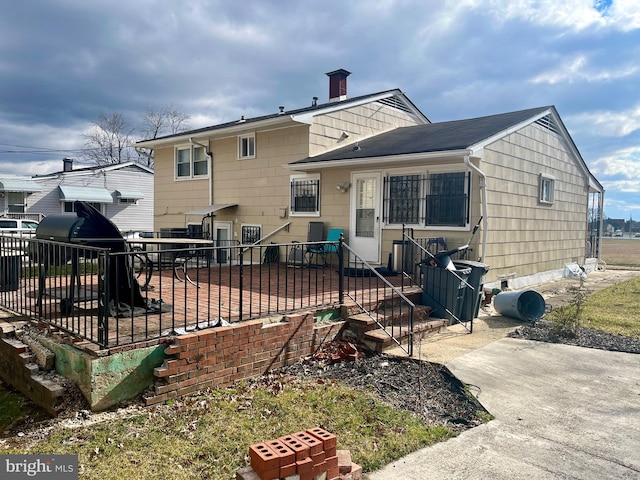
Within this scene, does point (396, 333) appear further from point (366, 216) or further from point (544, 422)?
point (366, 216)

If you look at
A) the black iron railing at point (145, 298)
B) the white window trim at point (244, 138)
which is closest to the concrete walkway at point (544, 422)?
the black iron railing at point (145, 298)

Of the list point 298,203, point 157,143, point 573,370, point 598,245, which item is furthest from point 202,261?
point 598,245

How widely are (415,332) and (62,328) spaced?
4.15 metres

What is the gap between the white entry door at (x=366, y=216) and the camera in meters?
9.59

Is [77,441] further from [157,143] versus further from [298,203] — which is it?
[157,143]

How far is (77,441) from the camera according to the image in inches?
123

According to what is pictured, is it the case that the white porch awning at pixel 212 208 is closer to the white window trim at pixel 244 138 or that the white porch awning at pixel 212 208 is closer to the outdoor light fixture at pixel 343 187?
the white window trim at pixel 244 138

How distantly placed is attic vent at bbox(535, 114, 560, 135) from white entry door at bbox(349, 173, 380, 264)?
180 inches

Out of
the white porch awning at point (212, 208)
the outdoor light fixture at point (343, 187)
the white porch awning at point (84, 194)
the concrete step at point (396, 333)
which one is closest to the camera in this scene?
the concrete step at point (396, 333)

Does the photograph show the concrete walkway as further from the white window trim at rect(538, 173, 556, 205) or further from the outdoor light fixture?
the white window trim at rect(538, 173, 556, 205)

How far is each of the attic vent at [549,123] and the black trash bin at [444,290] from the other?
612 cm

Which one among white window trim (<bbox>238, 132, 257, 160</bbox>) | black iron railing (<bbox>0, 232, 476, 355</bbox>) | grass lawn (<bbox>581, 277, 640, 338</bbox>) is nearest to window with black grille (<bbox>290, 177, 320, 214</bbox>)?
white window trim (<bbox>238, 132, 257, 160</bbox>)

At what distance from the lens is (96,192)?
898 inches

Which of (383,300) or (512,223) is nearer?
(383,300)
